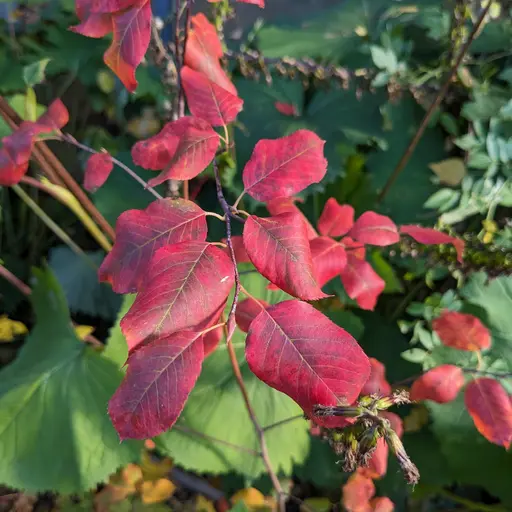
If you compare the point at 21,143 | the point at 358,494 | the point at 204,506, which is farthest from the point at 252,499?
the point at 21,143

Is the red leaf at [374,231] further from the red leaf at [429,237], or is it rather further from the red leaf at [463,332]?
the red leaf at [463,332]

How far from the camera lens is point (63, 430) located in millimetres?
711

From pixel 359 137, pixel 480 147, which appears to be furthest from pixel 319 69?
pixel 480 147

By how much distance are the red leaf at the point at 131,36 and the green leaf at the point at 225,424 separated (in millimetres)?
480

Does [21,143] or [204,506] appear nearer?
[21,143]

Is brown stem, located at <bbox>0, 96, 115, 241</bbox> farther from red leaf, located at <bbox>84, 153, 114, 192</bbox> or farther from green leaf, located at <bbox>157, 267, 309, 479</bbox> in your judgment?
green leaf, located at <bbox>157, 267, 309, 479</bbox>

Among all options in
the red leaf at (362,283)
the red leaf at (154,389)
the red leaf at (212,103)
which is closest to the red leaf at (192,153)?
the red leaf at (212,103)

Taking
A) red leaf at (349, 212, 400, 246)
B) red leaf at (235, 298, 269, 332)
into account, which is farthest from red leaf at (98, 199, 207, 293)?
A: red leaf at (349, 212, 400, 246)

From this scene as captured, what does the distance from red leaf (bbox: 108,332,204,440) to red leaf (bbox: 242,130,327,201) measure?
15 cm

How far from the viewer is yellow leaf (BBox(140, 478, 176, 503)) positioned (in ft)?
2.79

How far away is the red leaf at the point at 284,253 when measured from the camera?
1.08 feet

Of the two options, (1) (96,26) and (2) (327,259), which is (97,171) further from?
(2) (327,259)

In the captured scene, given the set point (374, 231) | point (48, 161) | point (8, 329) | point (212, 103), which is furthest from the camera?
point (8, 329)

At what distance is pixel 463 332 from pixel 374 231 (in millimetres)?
195
